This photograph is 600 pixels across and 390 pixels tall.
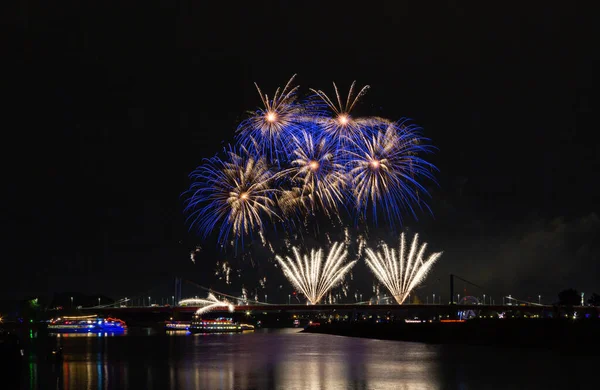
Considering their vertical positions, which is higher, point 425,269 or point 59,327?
point 425,269

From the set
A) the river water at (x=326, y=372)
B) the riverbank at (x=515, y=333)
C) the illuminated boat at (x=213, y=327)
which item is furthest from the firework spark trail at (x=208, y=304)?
the river water at (x=326, y=372)

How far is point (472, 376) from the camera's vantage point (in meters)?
36.5

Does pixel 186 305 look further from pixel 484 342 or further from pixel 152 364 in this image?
pixel 152 364

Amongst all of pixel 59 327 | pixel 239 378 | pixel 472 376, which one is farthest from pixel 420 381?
pixel 59 327

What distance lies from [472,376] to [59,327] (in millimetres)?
138268

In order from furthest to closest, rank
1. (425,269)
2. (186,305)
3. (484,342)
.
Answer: (186,305) < (425,269) < (484,342)

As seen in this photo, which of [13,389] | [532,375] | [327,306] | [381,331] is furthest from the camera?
[327,306]

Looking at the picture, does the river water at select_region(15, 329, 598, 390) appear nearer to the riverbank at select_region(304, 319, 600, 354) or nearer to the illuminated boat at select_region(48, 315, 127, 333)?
the riverbank at select_region(304, 319, 600, 354)

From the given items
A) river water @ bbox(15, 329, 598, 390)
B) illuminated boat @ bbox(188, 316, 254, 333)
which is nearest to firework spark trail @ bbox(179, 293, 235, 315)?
illuminated boat @ bbox(188, 316, 254, 333)

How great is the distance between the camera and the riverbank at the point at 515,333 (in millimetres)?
59219

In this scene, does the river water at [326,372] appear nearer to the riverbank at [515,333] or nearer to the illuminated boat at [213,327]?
the riverbank at [515,333]

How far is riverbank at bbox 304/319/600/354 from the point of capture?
59219 mm

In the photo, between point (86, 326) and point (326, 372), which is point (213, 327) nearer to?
point (86, 326)

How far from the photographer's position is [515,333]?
66500mm
